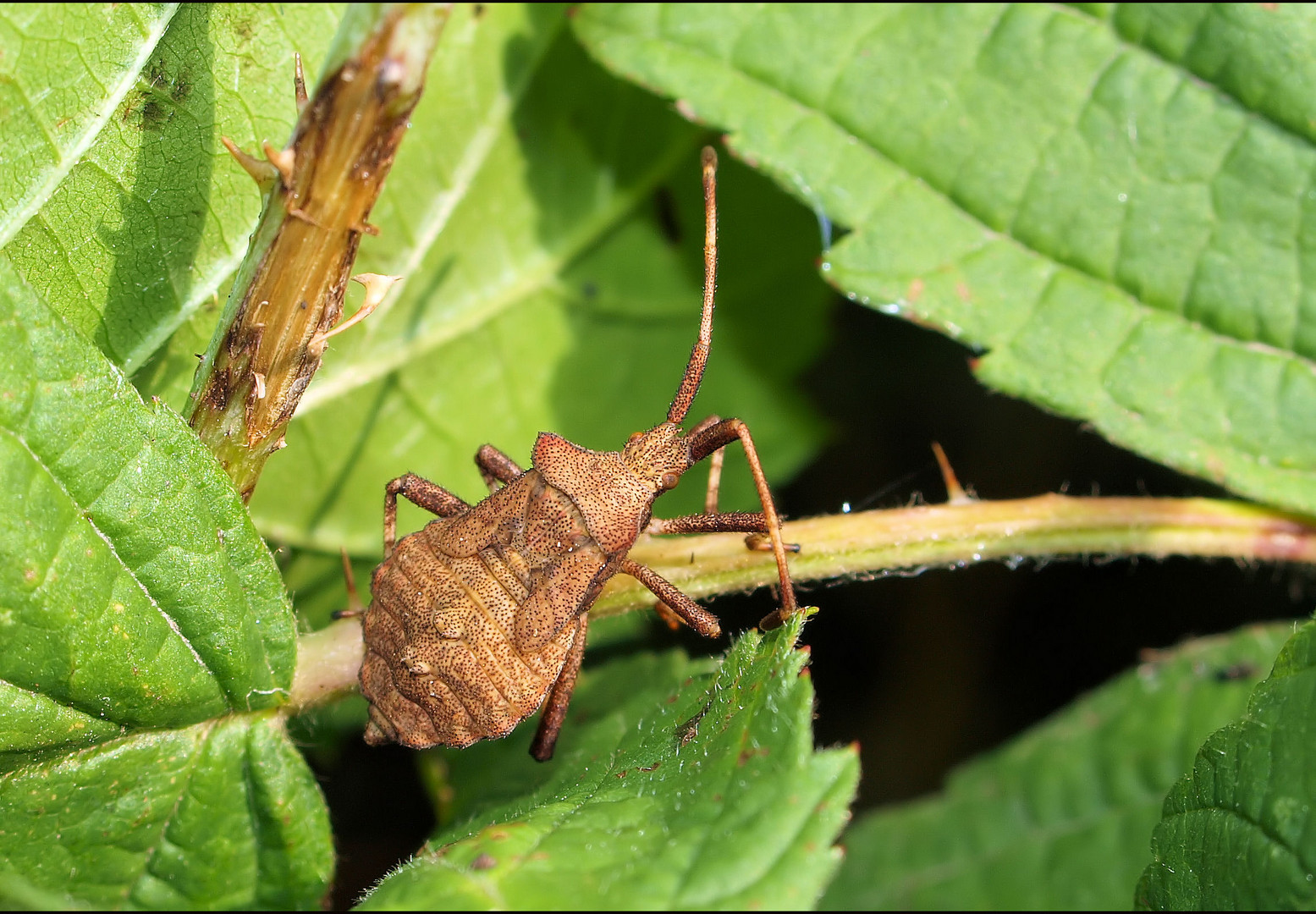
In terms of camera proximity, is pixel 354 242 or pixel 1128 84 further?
pixel 1128 84

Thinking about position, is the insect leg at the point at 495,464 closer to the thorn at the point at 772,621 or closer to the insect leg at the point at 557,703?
the insect leg at the point at 557,703

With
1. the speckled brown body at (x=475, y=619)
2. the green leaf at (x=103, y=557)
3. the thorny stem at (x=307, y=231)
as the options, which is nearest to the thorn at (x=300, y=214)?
the thorny stem at (x=307, y=231)

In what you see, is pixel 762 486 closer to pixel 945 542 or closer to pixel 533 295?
pixel 945 542

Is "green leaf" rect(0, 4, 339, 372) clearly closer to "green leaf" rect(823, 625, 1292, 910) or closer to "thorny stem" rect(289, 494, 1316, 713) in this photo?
"thorny stem" rect(289, 494, 1316, 713)

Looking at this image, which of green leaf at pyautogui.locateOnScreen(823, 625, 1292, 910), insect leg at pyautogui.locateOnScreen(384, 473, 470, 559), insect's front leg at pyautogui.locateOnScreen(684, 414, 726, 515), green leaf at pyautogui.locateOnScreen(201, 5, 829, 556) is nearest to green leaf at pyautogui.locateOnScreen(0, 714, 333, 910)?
insect leg at pyautogui.locateOnScreen(384, 473, 470, 559)

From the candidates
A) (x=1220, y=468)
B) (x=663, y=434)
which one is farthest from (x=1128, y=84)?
(x=663, y=434)

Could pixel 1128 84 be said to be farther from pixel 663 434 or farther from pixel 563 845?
pixel 563 845
